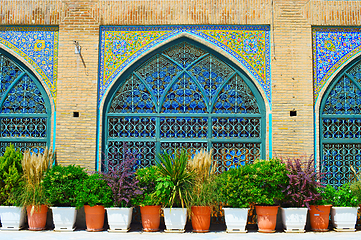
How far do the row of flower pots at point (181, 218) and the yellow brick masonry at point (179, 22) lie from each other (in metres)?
1.10

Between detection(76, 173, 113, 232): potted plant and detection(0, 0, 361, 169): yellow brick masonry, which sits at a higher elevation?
detection(0, 0, 361, 169): yellow brick masonry

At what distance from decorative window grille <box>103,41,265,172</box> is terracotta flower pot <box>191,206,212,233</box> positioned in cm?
118

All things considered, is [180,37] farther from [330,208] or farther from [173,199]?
[330,208]

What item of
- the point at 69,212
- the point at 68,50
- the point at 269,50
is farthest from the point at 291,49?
the point at 69,212

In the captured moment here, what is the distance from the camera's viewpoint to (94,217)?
21.8 ft

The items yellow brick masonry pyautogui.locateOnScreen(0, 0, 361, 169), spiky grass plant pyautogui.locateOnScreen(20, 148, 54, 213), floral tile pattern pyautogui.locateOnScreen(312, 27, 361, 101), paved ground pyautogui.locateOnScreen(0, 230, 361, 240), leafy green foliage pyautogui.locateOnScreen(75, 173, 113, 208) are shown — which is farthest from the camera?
floral tile pattern pyautogui.locateOnScreen(312, 27, 361, 101)

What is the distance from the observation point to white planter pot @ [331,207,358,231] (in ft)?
22.0

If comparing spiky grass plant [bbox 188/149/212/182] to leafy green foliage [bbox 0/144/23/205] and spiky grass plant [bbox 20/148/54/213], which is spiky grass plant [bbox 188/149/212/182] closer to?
spiky grass plant [bbox 20/148/54/213]

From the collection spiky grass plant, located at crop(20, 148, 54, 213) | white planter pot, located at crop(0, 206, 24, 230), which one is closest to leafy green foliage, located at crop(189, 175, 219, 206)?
spiky grass plant, located at crop(20, 148, 54, 213)

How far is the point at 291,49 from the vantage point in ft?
24.9

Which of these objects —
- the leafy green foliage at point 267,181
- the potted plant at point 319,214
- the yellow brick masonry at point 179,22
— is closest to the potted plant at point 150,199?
the yellow brick masonry at point 179,22

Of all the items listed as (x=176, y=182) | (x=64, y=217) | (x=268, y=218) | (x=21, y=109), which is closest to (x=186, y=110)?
(x=176, y=182)

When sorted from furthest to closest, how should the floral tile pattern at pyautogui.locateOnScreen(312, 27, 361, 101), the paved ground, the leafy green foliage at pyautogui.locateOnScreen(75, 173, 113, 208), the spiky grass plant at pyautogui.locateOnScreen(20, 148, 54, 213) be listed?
the floral tile pattern at pyautogui.locateOnScreen(312, 27, 361, 101), the spiky grass plant at pyautogui.locateOnScreen(20, 148, 54, 213), the leafy green foliage at pyautogui.locateOnScreen(75, 173, 113, 208), the paved ground

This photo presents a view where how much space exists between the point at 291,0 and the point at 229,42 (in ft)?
4.82
